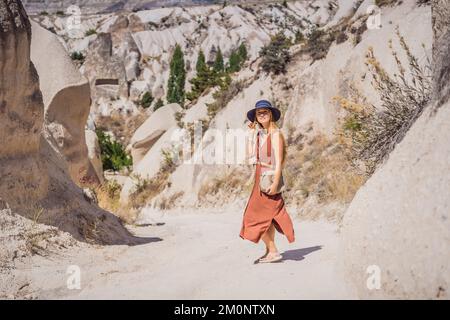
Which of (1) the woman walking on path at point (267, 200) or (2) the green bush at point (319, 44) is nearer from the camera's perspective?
(1) the woman walking on path at point (267, 200)

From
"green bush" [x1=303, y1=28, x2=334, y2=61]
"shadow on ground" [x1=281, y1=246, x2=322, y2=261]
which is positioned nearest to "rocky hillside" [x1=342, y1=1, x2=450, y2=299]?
"shadow on ground" [x1=281, y1=246, x2=322, y2=261]

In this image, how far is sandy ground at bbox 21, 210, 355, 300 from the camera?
297cm

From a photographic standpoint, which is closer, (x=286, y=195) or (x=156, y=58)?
(x=286, y=195)

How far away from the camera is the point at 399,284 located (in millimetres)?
2371

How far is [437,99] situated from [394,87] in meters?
1.73

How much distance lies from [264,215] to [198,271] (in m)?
0.68

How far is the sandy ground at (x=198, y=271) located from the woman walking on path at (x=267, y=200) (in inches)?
8.7

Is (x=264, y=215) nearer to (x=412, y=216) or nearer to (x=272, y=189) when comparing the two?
(x=272, y=189)

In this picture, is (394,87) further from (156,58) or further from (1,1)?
(156,58)

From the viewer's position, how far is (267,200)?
12.9 feet

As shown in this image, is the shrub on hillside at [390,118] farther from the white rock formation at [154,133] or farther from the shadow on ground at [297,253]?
the white rock formation at [154,133]

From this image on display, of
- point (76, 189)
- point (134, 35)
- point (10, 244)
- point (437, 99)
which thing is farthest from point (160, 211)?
point (134, 35)

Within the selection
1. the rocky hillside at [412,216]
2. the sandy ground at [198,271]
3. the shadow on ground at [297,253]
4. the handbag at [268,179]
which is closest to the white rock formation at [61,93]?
the sandy ground at [198,271]

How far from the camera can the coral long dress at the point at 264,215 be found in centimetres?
389
